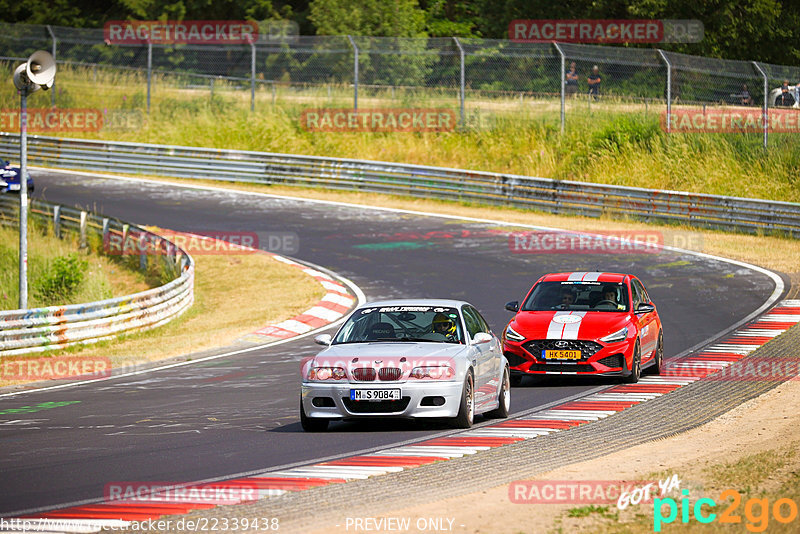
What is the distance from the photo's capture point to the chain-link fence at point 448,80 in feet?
113

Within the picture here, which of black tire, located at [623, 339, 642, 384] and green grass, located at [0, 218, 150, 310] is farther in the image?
green grass, located at [0, 218, 150, 310]

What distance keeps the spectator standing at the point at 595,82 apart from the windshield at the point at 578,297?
20.9 m

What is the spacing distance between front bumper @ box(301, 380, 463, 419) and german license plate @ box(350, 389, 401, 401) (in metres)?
0.03

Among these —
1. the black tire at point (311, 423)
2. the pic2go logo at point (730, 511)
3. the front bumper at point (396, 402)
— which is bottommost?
the black tire at point (311, 423)

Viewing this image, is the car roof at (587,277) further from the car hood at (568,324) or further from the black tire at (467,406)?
the black tire at (467,406)

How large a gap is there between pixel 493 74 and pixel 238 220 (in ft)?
32.9

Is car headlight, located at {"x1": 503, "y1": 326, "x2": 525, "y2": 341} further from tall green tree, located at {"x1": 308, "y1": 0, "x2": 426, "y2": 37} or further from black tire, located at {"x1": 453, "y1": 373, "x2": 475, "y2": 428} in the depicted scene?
tall green tree, located at {"x1": 308, "y1": 0, "x2": 426, "y2": 37}

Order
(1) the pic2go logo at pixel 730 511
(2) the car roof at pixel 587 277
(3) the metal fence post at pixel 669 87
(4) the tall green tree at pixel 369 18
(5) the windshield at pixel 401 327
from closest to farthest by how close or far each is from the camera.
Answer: (1) the pic2go logo at pixel 730 511 → (5) the windshield at pixel 401 327 → (2) the car roof at pixel 587 277 → (3) the metal fence post at pixel 669 87 → (4) the tall green tree at pixel 369 18

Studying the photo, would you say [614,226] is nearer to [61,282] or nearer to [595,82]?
[595,82]

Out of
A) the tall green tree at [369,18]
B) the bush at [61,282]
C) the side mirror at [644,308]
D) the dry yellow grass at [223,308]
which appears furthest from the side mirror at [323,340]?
the tall green tree at [369,18]

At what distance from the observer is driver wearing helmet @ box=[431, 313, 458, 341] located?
12.7m

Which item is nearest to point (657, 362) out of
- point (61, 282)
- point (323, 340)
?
point (323, 340)

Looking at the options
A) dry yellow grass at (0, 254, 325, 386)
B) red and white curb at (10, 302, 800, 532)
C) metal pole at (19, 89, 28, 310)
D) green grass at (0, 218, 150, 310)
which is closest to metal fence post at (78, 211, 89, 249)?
green grass at (0, 218, 150, 310)

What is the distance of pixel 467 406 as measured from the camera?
→ 1202 centimetres
